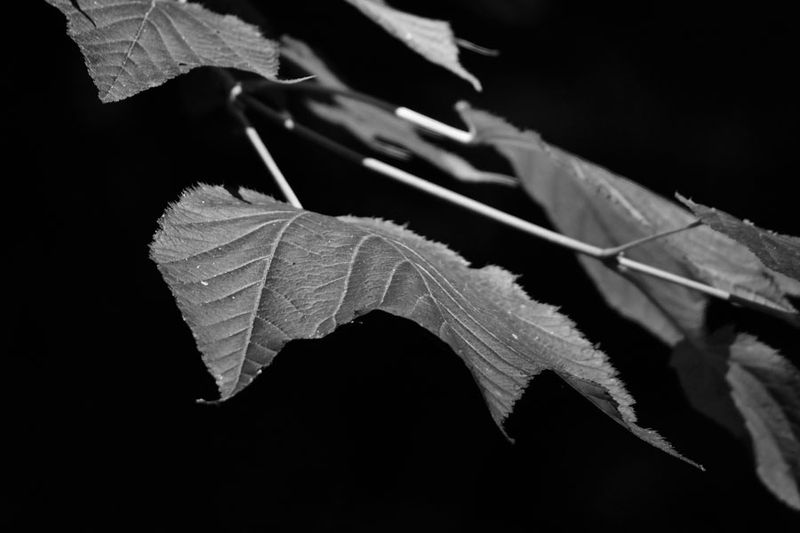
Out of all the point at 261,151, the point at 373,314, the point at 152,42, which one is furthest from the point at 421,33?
the point at 373,314

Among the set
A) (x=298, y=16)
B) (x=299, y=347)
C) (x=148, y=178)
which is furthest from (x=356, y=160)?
(x=299, y=347)

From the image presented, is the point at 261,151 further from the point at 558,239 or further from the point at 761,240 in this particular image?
the point at 761,240

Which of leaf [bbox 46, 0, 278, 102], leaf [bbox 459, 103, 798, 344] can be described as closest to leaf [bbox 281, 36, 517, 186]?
leaf [bbox 459, 103, 798, 344]

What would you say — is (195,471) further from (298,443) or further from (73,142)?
(73,142)

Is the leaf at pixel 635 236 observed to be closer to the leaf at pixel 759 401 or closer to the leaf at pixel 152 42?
the leaf at pixel 759 401

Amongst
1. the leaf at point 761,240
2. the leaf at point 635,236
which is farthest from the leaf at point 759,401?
the leaf at point 761,240

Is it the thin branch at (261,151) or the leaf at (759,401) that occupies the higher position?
the thin branch at (261,151)
